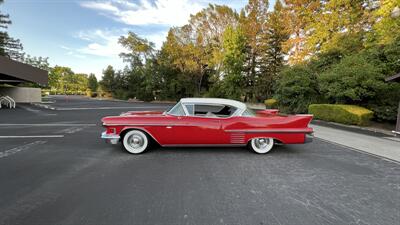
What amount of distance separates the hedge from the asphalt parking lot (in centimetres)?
409

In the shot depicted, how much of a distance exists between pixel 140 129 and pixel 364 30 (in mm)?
16464

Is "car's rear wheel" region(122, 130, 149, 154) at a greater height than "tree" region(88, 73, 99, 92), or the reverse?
"tree" region(88, 73, 99, 92)

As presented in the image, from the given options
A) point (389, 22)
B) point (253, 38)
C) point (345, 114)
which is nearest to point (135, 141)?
point (345, 114)

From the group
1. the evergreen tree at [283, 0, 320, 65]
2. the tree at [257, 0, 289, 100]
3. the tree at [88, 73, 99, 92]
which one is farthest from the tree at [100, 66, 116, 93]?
the evergreen tree at [283, 0, 320, 65]

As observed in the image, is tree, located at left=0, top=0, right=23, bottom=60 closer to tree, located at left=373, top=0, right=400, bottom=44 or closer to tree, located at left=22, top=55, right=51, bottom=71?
tree, located at left=22, top=55, right=51, bottom=71

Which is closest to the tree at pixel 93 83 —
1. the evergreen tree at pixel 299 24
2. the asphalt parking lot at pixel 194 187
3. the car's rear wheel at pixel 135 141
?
the evergreen tree at pixel 299 24

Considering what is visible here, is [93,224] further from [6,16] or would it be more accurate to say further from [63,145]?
[6,16]

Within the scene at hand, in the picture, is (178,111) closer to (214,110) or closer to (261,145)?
(214,110)

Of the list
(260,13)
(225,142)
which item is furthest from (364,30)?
(225,142)

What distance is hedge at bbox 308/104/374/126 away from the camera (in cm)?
732

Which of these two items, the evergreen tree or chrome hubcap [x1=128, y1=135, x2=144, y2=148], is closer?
chrome hubcap [x1=128, y1=135, x2=144, y2=148]

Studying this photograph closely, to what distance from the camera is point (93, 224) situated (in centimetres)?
184

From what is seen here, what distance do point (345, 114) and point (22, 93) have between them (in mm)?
26687

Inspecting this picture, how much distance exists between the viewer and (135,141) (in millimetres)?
4078
